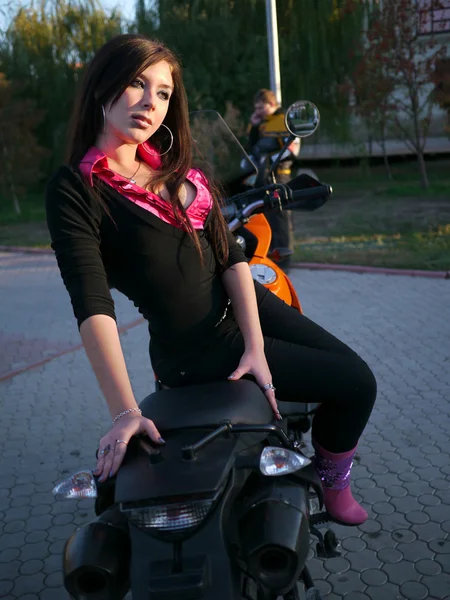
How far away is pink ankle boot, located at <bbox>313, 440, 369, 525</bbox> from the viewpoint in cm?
223

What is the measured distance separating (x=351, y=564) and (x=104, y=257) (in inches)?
62.2

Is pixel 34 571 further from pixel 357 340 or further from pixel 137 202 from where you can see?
pixel 357 340

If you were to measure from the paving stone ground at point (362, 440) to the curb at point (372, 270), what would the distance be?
19 cm

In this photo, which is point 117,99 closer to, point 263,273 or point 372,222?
point 263,273

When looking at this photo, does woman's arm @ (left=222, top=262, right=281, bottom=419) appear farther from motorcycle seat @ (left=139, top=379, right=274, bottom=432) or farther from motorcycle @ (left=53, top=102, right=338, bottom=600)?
motorcycle @ (left=53, top=102, right=338, bottom=600)

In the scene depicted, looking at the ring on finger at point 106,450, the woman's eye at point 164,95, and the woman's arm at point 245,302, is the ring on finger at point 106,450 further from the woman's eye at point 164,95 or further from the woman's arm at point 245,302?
the woman's eye at point 164,95

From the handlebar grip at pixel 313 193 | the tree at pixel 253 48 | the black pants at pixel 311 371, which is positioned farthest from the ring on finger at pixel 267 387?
the tree at pixel 253 48

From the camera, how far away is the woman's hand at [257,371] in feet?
6.33

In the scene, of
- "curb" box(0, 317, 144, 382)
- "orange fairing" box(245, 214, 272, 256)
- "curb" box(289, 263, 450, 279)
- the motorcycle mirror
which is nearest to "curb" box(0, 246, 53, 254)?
"curb" box(289, 263, 450, 279)

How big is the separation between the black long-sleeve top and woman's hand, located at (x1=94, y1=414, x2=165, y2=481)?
32 centimetres

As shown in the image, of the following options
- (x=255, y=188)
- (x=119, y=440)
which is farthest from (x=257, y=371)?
(x=255, y=188)

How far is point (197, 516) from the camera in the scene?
4.87 ft

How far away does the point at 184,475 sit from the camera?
58.6 inches

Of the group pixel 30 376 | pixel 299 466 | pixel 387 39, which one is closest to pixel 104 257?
pixel 299 466
